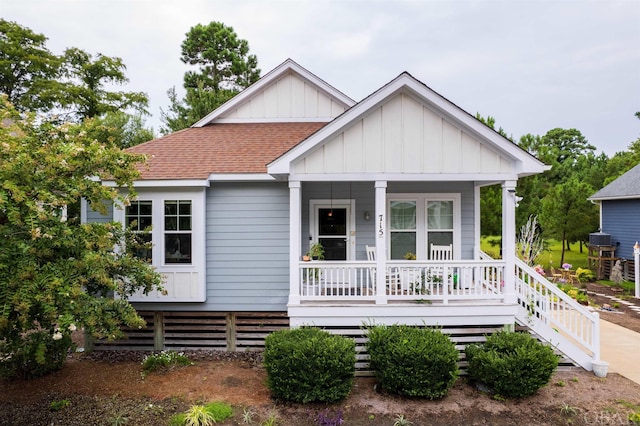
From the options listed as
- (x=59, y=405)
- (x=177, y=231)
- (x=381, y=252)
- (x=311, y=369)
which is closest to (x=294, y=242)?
(x=381, y=252)

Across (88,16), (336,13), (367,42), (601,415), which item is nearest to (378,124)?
(601,415)

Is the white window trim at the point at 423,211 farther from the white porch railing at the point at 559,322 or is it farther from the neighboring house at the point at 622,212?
the neighboring house at the point at 622,212

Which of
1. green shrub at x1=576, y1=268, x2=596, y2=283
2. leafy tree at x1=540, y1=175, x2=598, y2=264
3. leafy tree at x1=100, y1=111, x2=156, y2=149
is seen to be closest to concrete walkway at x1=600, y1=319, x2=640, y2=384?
green shrub at x1=576, y1=268, x2=596, y2=283

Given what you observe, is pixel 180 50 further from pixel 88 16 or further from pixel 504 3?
pixel 504 3

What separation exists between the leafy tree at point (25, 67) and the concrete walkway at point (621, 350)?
83.3 feet

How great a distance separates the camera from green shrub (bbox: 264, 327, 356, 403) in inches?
196

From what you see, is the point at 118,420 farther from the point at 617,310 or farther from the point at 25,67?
the point at 25,67

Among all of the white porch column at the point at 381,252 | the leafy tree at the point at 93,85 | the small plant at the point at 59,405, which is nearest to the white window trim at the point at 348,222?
the white porch column at the point at 381,252

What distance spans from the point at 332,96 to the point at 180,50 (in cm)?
1658

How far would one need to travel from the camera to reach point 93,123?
5605 millimetres

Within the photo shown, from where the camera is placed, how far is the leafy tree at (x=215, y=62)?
2083cm

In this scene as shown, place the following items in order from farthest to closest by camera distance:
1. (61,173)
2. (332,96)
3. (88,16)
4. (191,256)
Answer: (88,16) → (332,96) → (191,256) → (61,173)

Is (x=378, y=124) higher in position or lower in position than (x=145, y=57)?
lower

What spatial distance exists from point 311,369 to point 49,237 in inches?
155
